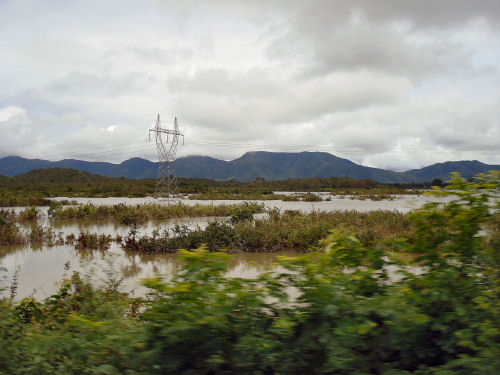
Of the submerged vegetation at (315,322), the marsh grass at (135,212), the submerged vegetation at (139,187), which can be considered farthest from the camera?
the submerged vegetation at (139,187)

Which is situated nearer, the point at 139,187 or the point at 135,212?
the point at 135,212

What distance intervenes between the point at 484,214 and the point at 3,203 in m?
47.6

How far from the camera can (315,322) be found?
2.73m

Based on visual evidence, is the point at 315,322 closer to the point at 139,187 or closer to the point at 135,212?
the point at 135,212

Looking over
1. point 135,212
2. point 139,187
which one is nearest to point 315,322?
point 135,212

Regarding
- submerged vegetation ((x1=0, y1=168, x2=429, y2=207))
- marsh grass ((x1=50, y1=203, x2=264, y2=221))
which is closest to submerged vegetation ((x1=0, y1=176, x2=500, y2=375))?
marsh grass ((x1=50, y1=203, x2=264, y2=221))

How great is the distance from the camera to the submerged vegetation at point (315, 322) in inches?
101

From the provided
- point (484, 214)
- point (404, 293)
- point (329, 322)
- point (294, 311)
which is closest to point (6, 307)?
point (294, 311)

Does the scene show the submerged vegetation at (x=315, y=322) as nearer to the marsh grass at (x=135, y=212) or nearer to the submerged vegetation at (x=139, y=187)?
the marsh grass at (x=135, y=212)

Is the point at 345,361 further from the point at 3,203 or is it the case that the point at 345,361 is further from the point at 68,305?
the point at 3,203

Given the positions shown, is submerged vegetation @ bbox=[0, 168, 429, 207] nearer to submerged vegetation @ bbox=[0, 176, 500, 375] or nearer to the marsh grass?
the marsh grass

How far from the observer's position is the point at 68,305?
17.4 ft

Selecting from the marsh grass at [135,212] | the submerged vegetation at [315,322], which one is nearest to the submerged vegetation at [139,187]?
the marsh grass at [135,212]

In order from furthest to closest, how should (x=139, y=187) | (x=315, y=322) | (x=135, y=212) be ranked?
(x=139, y=187) < (x=135, y=212) < (x=315, y=322)
